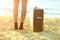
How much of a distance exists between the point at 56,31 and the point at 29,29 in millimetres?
356

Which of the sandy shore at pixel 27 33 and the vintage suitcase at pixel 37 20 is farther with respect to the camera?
the vintage suitcase at pixel 37 20

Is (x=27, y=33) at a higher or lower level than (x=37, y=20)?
lower

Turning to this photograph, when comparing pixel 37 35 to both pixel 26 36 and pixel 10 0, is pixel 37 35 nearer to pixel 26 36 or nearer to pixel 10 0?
pixel 26 36

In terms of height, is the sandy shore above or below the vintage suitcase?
below

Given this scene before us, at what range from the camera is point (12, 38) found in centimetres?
206

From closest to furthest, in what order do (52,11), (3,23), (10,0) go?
(3,23)
(52,11)
(10,0)

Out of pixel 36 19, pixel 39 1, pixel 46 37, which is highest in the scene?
pixel 39 1

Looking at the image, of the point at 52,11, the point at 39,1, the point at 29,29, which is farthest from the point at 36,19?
the point at 39,1

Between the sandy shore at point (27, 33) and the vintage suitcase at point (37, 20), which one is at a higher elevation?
the vintage suitcase at point (37, 20)

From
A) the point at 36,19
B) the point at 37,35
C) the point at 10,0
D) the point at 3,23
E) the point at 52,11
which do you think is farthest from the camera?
the point at 10,0

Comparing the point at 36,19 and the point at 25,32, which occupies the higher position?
the point at 36,19

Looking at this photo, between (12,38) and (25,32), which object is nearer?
(12,38)

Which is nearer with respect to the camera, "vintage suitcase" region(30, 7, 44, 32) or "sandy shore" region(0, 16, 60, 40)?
"sandy shore" region(0, 16, 60, 40)

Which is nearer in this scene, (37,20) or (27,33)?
(27,33)
